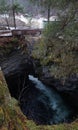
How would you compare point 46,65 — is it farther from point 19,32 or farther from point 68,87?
point 19,32

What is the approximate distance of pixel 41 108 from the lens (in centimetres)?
1400

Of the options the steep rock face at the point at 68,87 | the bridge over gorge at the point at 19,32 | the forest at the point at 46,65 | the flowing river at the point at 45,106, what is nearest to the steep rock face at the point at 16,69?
the forest at the point at 46,65

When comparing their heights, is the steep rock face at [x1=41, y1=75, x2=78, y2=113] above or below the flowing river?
above

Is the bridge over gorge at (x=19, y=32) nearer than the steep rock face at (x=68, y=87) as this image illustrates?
No

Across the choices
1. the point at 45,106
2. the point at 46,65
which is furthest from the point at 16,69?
the point at 45,106

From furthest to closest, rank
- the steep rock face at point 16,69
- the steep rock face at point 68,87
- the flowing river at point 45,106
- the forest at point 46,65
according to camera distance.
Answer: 1. the steep rock face at point 16,69
2. the flowing river at point 45,106
3. the steep rock face at point 68,87
4. the forest at point 46,65

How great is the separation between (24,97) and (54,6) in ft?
28.7

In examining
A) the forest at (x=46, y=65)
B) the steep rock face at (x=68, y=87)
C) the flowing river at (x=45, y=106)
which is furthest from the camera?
the flowing river at (x=45, y=106)

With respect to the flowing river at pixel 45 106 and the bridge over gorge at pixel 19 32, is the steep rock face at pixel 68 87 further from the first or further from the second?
the bridge over gorge at pixel 19 32

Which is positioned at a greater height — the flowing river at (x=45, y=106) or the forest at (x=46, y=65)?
the forest at (x=46, y=65)

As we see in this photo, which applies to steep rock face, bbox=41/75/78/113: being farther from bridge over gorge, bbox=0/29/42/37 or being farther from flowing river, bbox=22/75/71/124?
bridge over gorge, bbox=0/29/42/37

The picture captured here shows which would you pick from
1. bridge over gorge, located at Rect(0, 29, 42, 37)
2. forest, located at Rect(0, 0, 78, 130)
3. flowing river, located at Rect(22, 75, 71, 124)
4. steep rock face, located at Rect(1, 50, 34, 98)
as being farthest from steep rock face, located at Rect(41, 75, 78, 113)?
bridge over gorge, located at Rect(0, 29, 42, 37)

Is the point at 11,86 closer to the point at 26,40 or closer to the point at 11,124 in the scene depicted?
the point at 26,40

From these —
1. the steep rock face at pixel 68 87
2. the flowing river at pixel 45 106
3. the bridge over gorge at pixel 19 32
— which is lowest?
the flowing river at pixel 45 106
